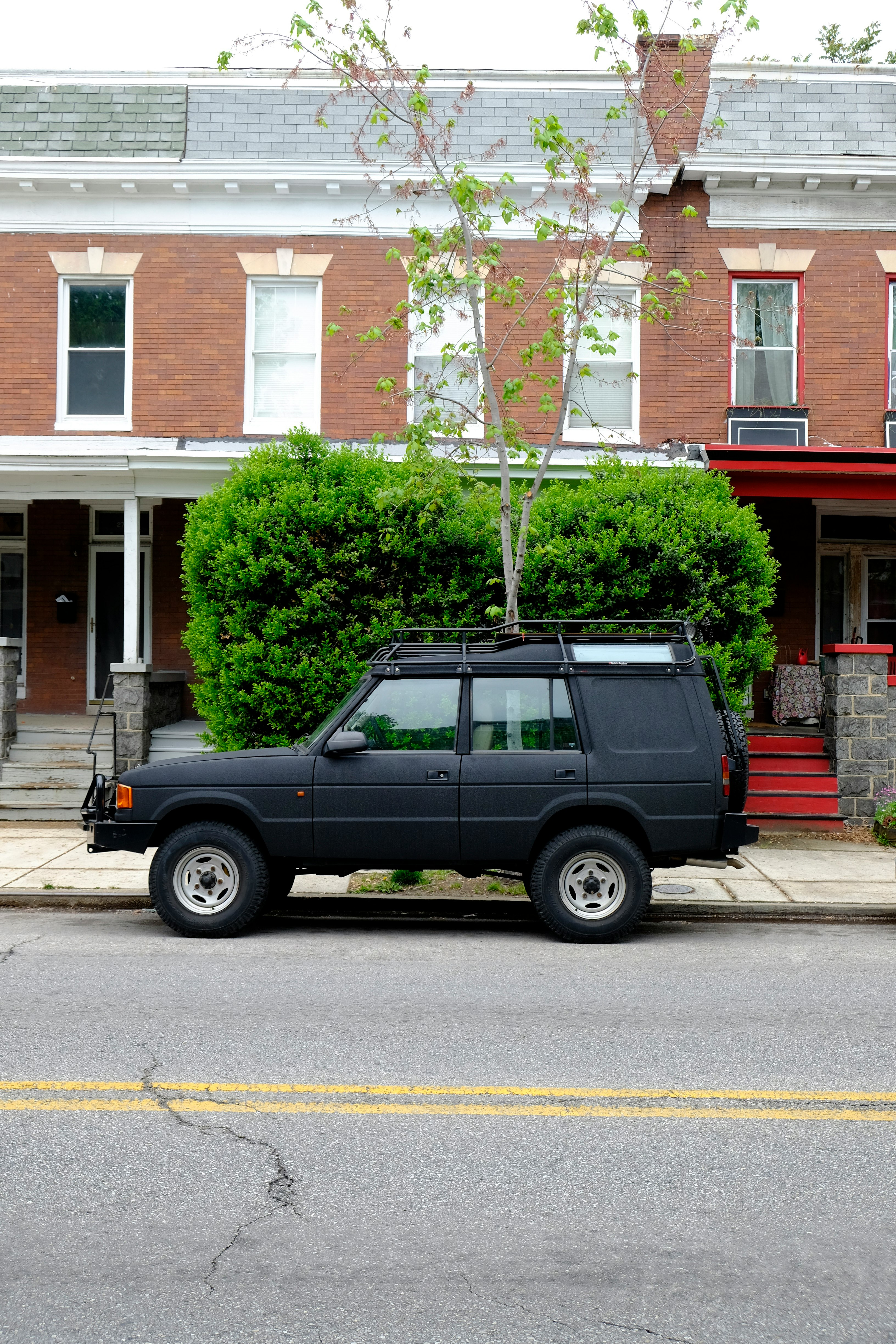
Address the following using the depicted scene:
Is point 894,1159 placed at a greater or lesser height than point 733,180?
lesser

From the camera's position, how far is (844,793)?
1275cm

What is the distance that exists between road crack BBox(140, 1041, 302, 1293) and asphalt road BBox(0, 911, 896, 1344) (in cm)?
1

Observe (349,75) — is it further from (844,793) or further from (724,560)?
(844,793)

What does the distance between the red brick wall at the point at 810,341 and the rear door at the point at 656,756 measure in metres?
7.43

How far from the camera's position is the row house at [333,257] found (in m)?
14.6

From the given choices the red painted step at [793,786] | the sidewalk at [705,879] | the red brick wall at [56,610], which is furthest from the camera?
the red brick wall at [56,610]

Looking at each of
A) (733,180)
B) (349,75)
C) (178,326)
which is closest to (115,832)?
(349,75)

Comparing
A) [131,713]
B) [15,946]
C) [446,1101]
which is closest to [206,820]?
[15,946]

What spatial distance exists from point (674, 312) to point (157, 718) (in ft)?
24.8

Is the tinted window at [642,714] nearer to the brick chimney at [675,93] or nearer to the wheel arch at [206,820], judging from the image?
the wheel arch at [206,820]

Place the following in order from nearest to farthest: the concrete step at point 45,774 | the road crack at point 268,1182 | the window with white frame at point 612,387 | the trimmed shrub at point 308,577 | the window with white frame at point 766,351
A: the road crack at point 268,1182 → the trimmed shrub at point 308,577 → the concrete step at point 45,774 → the window with white frame at point 612,387 → the window with white frame at point 766,351

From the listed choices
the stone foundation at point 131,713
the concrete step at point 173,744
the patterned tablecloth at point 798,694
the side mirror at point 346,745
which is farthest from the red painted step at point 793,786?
the stone foundation at point 131,713

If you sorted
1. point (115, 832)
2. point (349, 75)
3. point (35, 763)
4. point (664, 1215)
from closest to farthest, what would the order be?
point (664, 1215), point (115, 832), point (349, 75), point (35, 763)

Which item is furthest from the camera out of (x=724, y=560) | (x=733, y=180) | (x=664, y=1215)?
(x=733, y=180)
